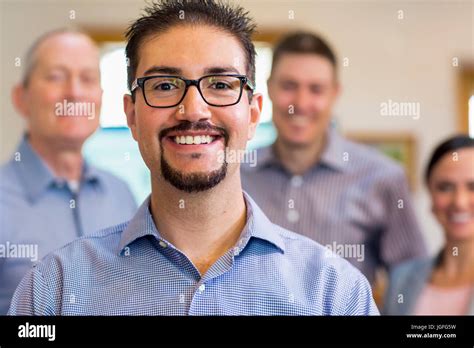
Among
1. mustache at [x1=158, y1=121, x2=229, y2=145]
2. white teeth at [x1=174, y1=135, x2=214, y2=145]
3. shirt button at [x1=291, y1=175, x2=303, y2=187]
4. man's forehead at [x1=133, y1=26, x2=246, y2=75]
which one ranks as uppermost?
man's forehead at [x1=133, y1=26, x2=246, y2=75]

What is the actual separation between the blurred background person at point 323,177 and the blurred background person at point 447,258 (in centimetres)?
7

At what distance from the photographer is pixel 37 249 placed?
2299 mm

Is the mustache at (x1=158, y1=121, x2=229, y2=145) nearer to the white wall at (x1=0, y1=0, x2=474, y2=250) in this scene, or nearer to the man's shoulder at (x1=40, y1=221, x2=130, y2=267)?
the man's shoulder at (x1=40, y1=221, x2=130, y2=267)

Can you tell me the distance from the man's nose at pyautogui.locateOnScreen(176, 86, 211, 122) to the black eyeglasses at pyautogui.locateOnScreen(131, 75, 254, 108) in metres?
0.01

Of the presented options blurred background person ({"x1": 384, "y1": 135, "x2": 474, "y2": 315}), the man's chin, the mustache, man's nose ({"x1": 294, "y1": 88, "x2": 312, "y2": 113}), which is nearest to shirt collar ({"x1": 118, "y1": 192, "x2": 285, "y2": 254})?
the man's chin

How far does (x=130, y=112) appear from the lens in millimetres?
2193

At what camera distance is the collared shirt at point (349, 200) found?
2326mm

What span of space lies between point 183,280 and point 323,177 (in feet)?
1.83

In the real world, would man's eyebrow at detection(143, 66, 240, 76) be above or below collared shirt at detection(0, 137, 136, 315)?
above

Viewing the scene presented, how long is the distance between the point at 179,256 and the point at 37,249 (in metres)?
0.48

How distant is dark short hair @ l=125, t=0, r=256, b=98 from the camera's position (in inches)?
84.0

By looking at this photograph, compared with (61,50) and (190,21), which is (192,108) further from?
(61,50)

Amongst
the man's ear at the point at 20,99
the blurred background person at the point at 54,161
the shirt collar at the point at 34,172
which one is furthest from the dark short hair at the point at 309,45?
the man's ear at the point at 20,99
